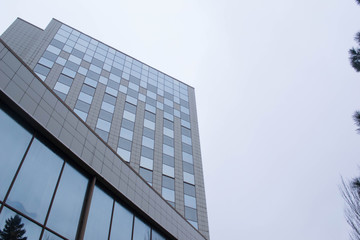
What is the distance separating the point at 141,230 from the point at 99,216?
3055mm

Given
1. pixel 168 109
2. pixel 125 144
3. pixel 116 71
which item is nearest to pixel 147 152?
pixel 125 144

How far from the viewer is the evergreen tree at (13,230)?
7699mm

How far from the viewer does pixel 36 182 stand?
9.30 m

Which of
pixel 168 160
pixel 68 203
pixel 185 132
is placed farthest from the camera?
pixel 185 132

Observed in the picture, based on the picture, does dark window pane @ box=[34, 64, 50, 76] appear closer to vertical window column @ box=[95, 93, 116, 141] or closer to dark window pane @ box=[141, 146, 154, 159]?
vertical window column @ box=[95, 93, 116, 141]

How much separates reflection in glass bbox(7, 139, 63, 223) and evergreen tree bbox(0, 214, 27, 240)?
0.35 metres

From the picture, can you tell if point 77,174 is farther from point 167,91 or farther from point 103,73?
point 167,91

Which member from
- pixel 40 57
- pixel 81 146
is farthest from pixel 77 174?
pixel 40 57

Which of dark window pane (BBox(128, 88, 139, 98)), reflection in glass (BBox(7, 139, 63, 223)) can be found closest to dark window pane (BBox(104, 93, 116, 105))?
dark window pane (BBox(128, 88, 139, 98))

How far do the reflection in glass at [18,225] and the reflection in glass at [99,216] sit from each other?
7.71ft

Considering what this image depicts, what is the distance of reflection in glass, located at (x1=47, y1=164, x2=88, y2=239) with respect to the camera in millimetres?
9562

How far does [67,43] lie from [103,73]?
20.6 ft

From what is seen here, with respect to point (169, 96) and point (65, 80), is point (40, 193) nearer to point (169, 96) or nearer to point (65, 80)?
point (65, 80)

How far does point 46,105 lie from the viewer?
34.2ft
